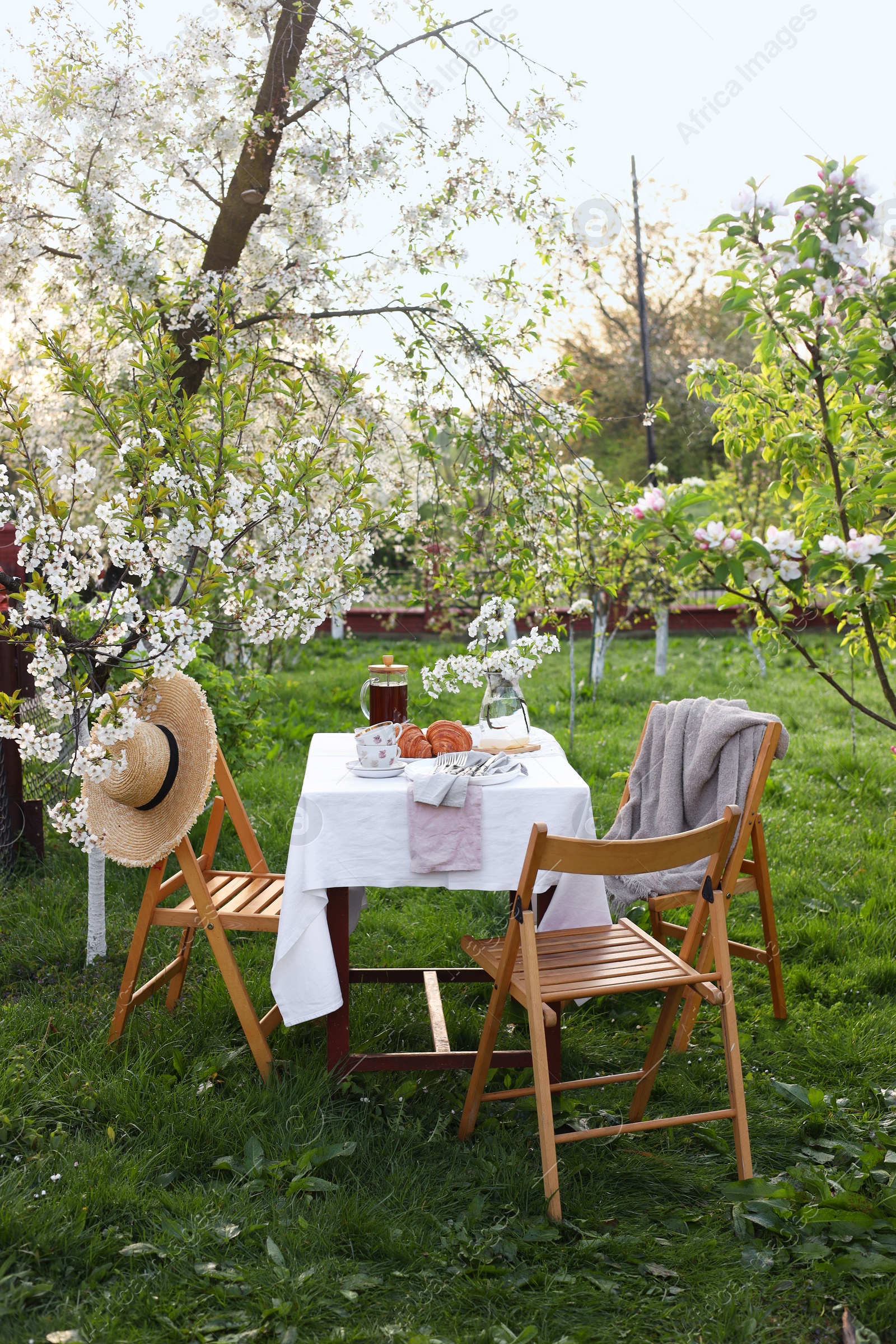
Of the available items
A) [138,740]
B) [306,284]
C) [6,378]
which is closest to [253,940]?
[138,740]

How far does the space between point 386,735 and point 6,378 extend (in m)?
1.35

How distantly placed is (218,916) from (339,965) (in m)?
0.38

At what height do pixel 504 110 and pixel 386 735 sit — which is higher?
pixel 504 110

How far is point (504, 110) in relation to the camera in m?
4.17

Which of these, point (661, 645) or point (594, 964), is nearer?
point (594, 964)

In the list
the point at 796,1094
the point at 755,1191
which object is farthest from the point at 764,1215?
the point at 796,1094

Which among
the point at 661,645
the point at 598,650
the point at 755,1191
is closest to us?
the point at 755,1191

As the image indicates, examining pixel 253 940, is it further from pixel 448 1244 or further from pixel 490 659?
pixel 448 1244

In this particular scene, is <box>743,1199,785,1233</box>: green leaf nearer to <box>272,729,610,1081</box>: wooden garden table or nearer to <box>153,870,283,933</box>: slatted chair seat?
<box>272,729,610,1081</box>: wooden garden table

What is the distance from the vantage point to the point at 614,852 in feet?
6.77

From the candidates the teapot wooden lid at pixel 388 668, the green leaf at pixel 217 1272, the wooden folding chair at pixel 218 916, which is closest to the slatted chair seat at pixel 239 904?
the wooden folding chair at pixel 218 916

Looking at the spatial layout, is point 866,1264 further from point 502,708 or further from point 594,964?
point 502,708

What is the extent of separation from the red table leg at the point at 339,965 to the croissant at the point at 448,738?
0.55m

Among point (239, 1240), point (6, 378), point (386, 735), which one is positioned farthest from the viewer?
point (386, 735)
